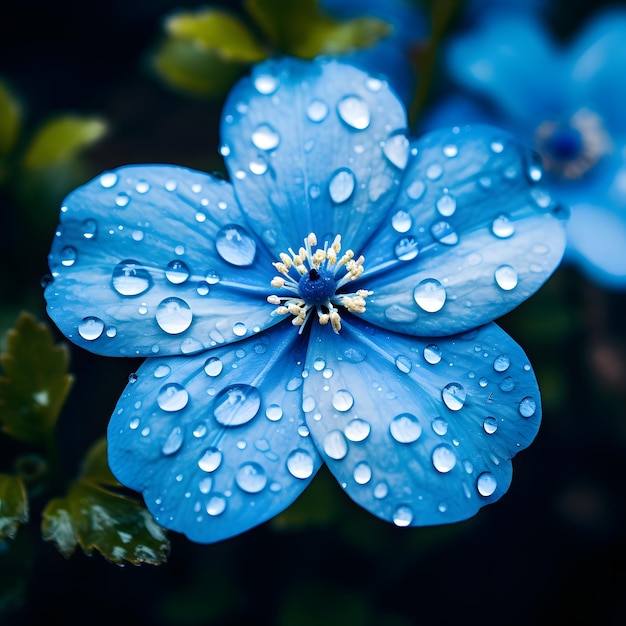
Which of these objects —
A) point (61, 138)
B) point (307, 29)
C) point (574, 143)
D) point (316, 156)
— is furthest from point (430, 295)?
point (574, 143)

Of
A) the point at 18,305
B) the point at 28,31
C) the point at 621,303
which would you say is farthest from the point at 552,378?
the point at 28,31

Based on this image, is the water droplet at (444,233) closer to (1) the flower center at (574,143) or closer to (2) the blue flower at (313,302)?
(2) the blue flower at (313,302)

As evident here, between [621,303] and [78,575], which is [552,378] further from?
[78,575]

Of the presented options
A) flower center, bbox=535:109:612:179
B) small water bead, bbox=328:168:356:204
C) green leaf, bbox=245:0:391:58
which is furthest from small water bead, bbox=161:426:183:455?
flower center, bbox=535:109:612:179

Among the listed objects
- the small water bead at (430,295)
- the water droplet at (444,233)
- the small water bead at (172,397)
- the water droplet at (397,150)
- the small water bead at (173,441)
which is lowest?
the small water bead at (173,441)

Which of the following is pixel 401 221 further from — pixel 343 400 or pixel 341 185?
pixel 343 400

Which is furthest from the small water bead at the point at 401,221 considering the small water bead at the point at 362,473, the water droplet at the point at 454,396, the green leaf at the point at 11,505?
the green leaf at the point at 11,505
